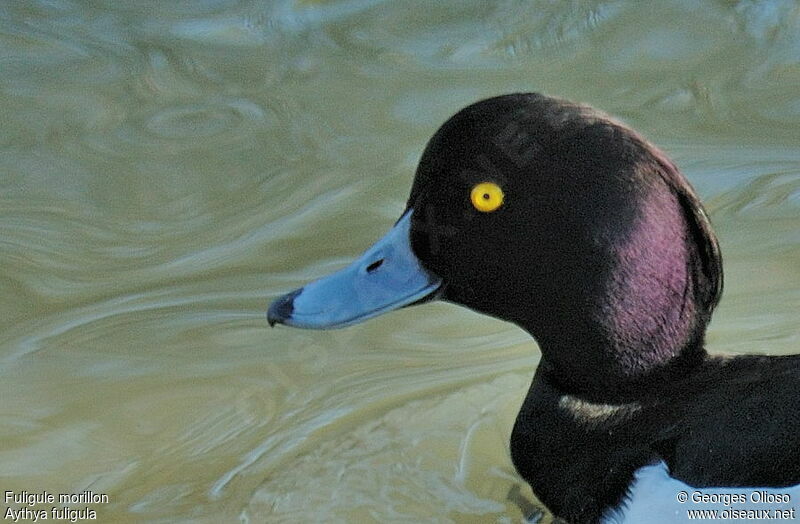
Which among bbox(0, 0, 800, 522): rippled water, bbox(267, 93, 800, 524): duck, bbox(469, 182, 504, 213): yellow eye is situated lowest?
bbox(0, 0, 800, 522): rippled water

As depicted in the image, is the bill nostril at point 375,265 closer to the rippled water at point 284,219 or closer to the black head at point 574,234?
the black head at point 574,234

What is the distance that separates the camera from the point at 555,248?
407 cm

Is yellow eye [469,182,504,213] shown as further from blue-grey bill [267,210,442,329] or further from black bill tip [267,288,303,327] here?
black bill tip [267,288,303,327]

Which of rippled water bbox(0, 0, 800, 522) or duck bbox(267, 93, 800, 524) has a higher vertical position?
duck bbox(267, 93, 800, 524)

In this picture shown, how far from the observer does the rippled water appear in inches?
189

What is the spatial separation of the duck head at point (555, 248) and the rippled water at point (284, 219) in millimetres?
655

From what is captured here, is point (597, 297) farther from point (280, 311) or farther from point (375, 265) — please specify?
point (280, 311)

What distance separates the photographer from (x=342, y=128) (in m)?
6.50

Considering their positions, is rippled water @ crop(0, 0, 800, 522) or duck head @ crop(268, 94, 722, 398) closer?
duck head @ crop(268, 94, 722, 398)

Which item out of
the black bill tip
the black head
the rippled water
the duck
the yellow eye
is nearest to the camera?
the duck

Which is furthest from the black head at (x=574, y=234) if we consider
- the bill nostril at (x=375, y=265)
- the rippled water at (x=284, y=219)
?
the rippled water at (x=284, y=219)

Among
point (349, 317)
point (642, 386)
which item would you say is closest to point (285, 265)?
point (349, 317)

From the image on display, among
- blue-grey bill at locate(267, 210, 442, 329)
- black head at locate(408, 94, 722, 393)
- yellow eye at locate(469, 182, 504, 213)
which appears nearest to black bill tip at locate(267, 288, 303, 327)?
blue-grey bill at locate(267, 210, 442, 329)

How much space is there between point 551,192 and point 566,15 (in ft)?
11.2
